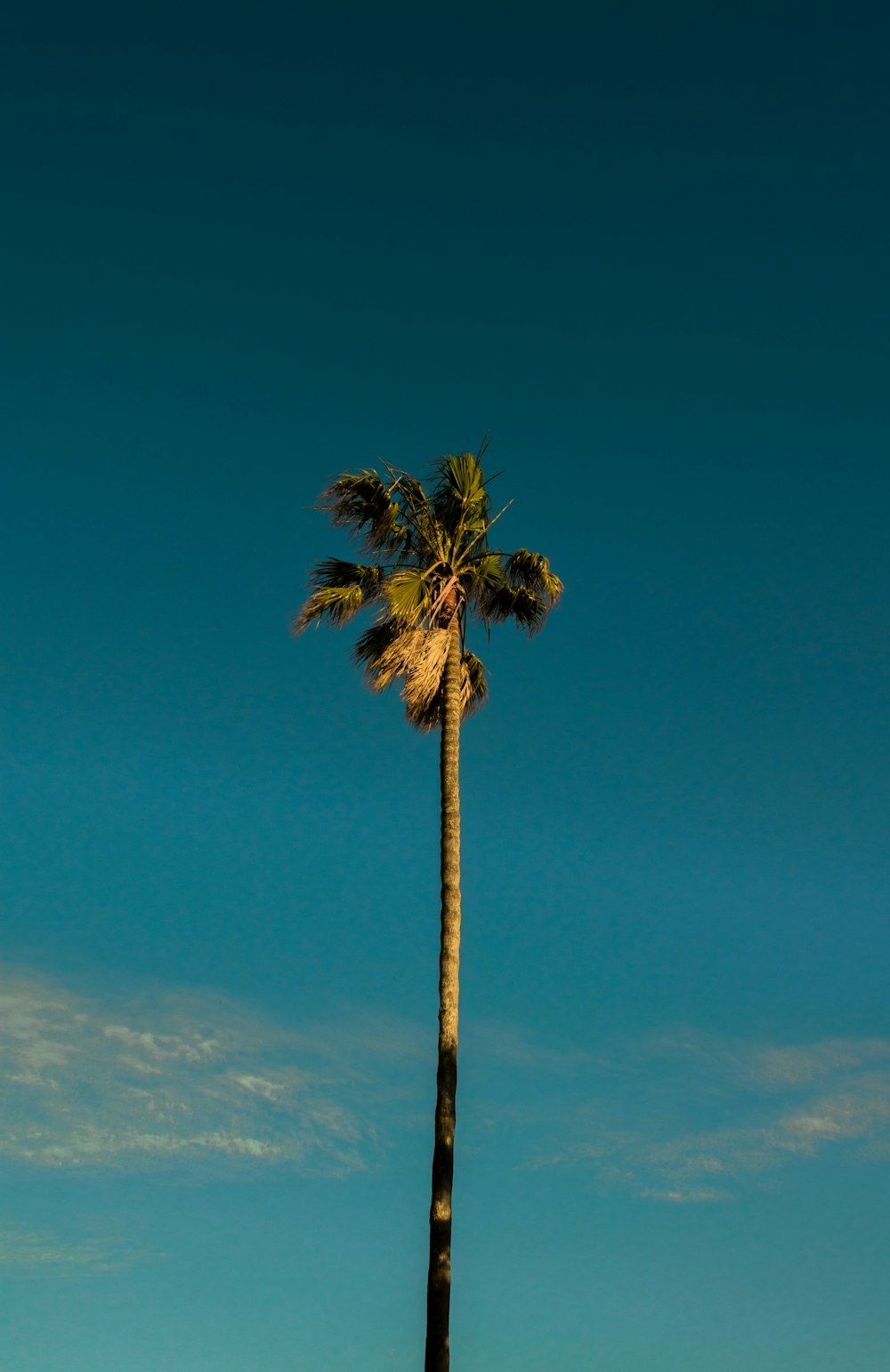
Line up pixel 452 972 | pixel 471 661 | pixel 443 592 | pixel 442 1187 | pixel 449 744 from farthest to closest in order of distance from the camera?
pixel 471 661 → pixel 443 592 → pixel 449 744 → pixel 452 972 → pixel 442 1187

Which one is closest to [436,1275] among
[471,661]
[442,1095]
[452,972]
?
[442,1095]

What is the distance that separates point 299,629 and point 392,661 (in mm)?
1993

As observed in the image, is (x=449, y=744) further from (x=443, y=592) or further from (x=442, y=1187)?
(x=442, y=1187)

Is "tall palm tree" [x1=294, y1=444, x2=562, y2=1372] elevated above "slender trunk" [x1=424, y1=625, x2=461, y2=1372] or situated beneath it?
elevated above

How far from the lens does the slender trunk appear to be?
16344 mm

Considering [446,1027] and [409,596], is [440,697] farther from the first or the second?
[446,1027]

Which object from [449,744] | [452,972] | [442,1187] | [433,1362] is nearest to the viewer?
[433,1362]

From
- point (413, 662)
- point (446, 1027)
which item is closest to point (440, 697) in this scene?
point (413, 662)

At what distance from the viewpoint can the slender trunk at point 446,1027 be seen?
16344 mm

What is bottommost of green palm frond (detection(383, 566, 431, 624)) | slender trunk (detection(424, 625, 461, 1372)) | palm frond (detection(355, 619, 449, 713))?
slender trunk (detection(424, 625, 461, 1372))

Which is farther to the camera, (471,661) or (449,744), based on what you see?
(471,661)

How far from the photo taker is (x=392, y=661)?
22797 millimetres

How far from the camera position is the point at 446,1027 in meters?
18.9

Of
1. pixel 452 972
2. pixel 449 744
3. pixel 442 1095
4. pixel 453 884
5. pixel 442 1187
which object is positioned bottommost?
pixel 442 1187
